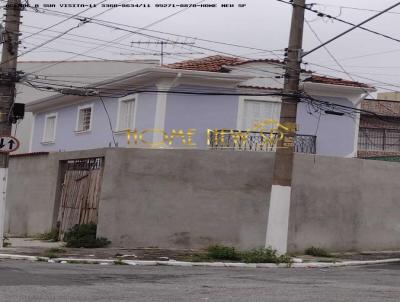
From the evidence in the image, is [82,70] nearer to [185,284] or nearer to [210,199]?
[210,199]

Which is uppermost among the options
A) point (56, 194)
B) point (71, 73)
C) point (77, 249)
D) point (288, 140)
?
point (71, 73)

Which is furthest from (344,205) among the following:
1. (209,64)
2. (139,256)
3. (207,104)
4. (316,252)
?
(209,64)

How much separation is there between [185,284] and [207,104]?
1192 cm

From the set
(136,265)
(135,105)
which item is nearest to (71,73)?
(135,105)

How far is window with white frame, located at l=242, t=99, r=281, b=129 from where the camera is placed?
76.6 ft

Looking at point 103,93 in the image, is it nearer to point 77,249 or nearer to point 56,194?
point 56,194

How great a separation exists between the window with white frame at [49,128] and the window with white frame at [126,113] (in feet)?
19.5

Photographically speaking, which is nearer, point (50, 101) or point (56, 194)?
point (56, 194)

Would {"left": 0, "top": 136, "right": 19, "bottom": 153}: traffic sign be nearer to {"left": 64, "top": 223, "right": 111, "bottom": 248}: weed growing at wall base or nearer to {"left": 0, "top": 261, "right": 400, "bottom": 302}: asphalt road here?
{"left": 64, "top": 223, "right": 111, "bottom": 248}: weed growing at wall base

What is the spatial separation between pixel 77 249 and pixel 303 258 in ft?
19.9

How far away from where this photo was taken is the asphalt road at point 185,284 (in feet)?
32.1

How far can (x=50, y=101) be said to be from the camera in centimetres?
2808

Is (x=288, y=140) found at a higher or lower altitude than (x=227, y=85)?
lower

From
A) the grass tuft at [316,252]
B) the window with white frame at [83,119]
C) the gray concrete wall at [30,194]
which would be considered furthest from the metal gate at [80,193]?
the grass tuft at [316,252]
